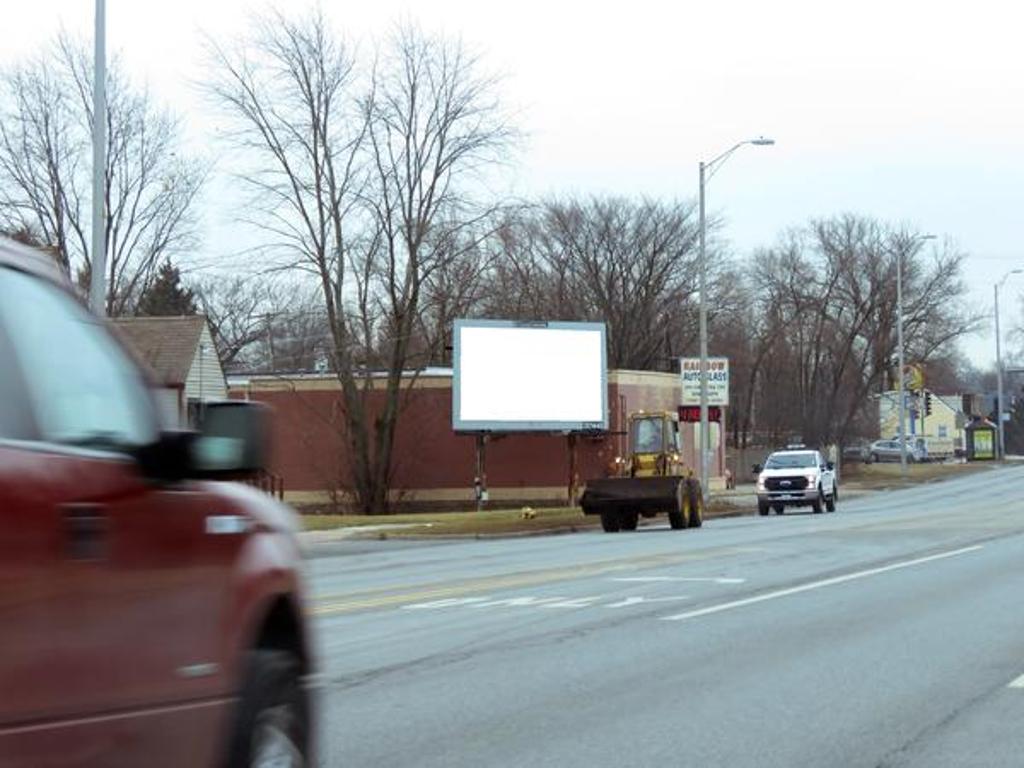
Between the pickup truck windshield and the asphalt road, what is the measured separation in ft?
71.5

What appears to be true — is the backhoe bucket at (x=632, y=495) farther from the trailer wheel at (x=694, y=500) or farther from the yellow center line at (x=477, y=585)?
the yellow center line at (x=477, y=585)

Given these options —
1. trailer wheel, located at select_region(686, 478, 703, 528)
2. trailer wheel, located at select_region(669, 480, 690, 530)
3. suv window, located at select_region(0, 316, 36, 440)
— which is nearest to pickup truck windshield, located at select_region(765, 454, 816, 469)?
trailer wheel, located at select_region(686, 478, 703, 528)

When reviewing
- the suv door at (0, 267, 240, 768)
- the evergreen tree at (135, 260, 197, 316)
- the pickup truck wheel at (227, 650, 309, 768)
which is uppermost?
the evergreen tree at (135, 260, 197, 316)

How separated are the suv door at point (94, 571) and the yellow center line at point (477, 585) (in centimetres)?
1055

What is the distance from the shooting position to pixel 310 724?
529cm

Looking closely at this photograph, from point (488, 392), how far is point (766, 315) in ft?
149

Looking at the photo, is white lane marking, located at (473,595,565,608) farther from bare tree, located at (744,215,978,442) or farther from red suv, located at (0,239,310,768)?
bare tree, located at (744,215,978,442)

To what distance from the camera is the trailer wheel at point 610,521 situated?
3440 centimetres

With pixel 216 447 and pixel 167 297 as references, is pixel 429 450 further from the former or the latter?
pixel 216 447


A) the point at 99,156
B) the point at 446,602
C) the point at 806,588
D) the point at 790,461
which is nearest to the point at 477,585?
the point at 446,602

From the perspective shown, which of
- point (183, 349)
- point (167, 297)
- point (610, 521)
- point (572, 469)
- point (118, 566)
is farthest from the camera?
point (167, 297)

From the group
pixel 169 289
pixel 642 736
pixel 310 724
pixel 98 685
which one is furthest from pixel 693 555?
pixel 169 289

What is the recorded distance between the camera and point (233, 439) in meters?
4.55

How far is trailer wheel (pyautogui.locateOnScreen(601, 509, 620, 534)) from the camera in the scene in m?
34.4
